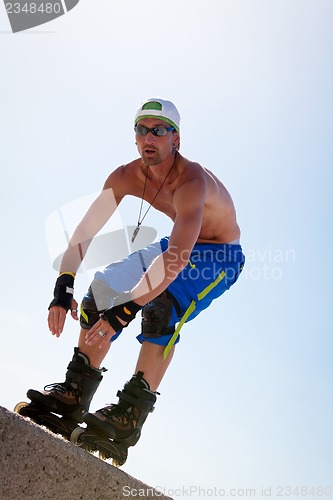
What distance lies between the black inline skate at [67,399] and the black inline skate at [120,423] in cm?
26

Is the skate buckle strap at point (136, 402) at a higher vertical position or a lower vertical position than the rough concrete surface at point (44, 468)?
higher

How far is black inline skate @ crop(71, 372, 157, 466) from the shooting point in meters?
5.04

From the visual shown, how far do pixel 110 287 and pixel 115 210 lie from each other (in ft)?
3.45

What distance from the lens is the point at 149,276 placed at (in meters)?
5.01

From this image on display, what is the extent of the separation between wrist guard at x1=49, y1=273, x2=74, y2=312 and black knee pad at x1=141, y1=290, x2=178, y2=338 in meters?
0.67

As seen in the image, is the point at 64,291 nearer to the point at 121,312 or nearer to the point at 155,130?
the point at 121,312

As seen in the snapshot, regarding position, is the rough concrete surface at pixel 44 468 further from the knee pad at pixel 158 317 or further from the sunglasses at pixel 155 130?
the sunglasses at pixel 155 130

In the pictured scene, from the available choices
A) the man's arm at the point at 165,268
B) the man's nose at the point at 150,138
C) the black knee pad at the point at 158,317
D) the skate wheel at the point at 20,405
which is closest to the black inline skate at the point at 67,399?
the skate wheel at the point at 20,405

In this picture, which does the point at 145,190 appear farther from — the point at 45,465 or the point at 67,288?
the point at 45,465

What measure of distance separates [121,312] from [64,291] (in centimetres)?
82

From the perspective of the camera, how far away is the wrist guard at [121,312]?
484 centimetres

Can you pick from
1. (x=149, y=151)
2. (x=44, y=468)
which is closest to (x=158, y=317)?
(x=149, y=151)

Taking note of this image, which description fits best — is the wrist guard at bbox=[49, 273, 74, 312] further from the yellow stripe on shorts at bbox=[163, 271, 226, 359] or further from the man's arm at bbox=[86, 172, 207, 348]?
the yellow stripe on shorts at bbox=[163, 271, 226, 359]

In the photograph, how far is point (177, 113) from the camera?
607 cm
